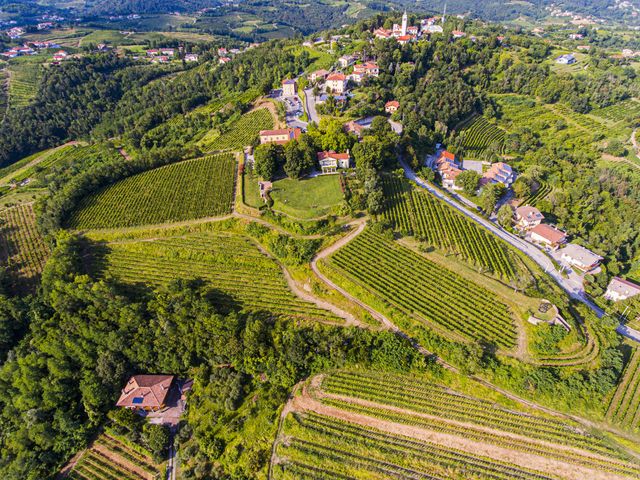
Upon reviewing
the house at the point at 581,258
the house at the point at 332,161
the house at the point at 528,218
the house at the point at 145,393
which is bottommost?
the house at the point at 145,393

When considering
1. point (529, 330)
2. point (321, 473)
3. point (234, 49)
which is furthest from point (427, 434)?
point (234, 49)

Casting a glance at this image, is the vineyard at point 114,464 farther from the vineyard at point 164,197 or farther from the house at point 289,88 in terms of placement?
the house at point 289,88

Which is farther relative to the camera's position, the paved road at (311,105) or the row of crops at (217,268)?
the paved road at (311,105)

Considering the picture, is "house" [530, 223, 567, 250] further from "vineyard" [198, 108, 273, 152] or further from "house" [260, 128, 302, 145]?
"vineyard" [198, 108, 273, 152]

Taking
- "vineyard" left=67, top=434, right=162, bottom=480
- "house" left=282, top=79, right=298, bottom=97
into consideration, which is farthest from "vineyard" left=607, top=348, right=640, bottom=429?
"house" left=282, top=79, right=298, bottom=97

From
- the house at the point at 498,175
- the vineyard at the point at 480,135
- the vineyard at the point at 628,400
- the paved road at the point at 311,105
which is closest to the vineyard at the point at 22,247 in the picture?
the paved road at the point at 311,105

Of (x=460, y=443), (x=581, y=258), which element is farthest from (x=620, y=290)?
(x=460, y=443)

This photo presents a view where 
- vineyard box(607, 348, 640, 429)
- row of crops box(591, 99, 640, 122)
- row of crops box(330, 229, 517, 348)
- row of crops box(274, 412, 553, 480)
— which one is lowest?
row of crops box(274, 412, 553, 480)
